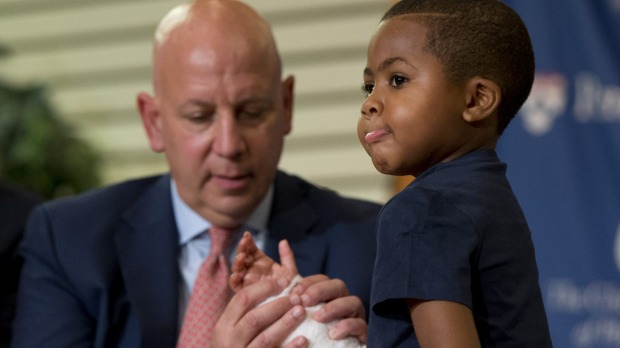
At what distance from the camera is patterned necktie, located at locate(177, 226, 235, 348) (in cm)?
233

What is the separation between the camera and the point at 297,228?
256 centimetres

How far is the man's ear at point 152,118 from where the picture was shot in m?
2.69

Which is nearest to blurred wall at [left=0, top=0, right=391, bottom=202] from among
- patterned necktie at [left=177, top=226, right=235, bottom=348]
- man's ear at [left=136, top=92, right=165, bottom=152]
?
man's ear at [left=136, top=92, right=165, bottom=152]

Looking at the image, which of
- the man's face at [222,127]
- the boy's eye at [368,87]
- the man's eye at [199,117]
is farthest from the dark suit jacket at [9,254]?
the boy's eye at [368,87]

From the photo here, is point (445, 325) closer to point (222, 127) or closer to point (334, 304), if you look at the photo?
point (334, 304)

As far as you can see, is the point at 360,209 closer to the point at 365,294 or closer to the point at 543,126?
the point at 365,294

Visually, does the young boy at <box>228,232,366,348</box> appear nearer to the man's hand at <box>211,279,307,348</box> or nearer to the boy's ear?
the man's hand at <box>211,279,307,348</box>

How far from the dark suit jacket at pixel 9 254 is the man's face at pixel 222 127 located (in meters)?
0.68

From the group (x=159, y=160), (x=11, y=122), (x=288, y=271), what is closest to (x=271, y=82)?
(x=288, y=271)

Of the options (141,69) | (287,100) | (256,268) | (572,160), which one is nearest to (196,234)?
(287,100)

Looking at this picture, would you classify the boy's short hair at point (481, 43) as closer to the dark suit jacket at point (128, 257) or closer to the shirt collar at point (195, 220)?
the dark suit jacket at point (128, 257)

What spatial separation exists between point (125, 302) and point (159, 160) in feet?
11.4

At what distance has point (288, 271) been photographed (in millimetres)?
1911

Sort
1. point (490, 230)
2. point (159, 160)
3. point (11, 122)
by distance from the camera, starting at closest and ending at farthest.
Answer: point (490, 230) < point (11, 122) < point (159, 160)
